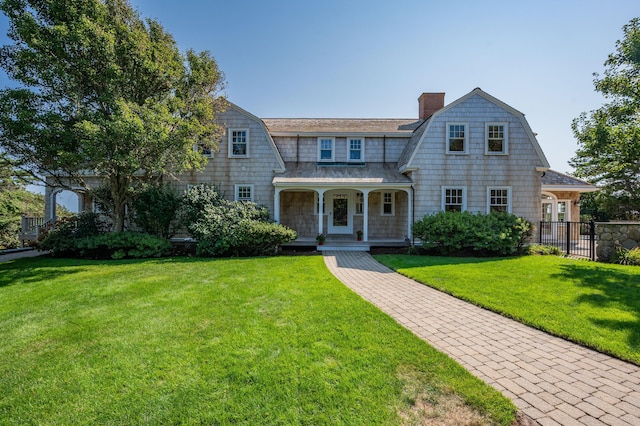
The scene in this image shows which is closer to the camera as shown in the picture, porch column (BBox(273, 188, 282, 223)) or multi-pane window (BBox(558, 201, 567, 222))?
porch column (BBox(273, 188, 282, 223))

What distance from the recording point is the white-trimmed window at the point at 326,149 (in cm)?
1611

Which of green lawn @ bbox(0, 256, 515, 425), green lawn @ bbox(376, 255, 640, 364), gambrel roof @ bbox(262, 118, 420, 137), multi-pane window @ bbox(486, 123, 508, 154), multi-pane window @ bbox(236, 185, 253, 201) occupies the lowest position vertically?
green lawn @ bbox(0, 256, 515, 425)

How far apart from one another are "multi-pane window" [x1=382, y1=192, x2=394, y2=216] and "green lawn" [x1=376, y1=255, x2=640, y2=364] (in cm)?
537

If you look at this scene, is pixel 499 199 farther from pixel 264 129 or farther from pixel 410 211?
pixel 264 129

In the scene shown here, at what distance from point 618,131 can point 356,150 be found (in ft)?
35.6

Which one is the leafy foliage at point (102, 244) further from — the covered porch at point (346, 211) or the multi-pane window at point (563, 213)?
the multi-pane window at point (563, 213)

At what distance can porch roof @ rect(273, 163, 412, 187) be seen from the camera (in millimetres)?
13773

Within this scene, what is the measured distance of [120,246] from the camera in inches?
459

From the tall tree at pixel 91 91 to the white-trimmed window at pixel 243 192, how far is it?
314 centimetres

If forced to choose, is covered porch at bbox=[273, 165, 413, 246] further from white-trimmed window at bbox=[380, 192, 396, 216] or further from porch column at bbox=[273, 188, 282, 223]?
porch column at bbox=[273, 188, 282, 223]

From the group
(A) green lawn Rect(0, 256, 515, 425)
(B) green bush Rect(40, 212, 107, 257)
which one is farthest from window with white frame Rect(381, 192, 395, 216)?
(B) green bush Rect(40, 212, 107, 257)

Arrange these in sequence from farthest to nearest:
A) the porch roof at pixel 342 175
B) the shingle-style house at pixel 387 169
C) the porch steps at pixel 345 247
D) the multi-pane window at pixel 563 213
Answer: the multi-pane window at pixel 563 213 → the shingle-style house at pixel 387 169 → the porch roof at pixel 342 175 → the porch steps at pixel 345 247

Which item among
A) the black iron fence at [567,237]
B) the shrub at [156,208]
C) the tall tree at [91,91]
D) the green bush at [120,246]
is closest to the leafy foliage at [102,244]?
the green bush at [120,246]

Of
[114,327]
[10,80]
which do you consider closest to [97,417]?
[114,327]
